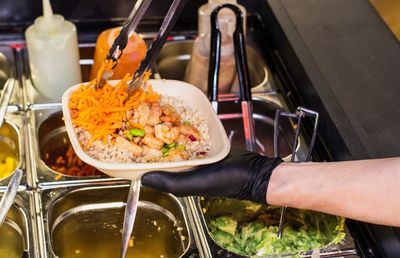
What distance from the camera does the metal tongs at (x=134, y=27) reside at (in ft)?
4.59

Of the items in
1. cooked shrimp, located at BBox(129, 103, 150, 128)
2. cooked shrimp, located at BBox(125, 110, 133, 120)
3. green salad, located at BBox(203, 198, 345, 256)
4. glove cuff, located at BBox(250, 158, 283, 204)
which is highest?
cooked shrimp, located at BBox(125, 110, 133, 120)

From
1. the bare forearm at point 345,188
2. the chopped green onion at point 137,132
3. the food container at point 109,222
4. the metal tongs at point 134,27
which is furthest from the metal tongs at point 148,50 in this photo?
the bare forearm at point 345,188

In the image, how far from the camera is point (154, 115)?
1.43 metres

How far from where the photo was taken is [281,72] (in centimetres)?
202

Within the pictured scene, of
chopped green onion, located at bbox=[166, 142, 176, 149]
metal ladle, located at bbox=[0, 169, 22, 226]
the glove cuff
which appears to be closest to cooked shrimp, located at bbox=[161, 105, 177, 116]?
chopped green onion, located at bbox=[166, 142, 176, 149]

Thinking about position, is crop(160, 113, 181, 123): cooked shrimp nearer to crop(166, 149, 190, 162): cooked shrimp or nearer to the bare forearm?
crop(166, 149, 190, 162): cooked shrimp

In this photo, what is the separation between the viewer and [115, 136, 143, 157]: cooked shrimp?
4.46 feet

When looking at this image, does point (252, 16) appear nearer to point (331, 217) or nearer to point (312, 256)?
point (331, 217)

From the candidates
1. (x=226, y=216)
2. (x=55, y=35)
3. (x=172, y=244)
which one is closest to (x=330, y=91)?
(x=226, y=216)

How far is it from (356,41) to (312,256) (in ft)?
2.43

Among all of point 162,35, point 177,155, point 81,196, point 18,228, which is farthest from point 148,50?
point 18,228

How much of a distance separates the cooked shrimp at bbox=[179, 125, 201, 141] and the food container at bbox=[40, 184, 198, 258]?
0.26 meters

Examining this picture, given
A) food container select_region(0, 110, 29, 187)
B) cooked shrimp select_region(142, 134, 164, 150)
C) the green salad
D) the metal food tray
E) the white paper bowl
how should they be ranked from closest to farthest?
the white paper bowl
cooked shrimp select_region(142, 134, 164, 150)
the metal food tray
the green salad
food container select_region(0, 110, 29, 187)

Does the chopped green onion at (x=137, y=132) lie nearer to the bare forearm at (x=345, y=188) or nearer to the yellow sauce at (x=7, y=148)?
the bare forearm at (x=345, y=188)
